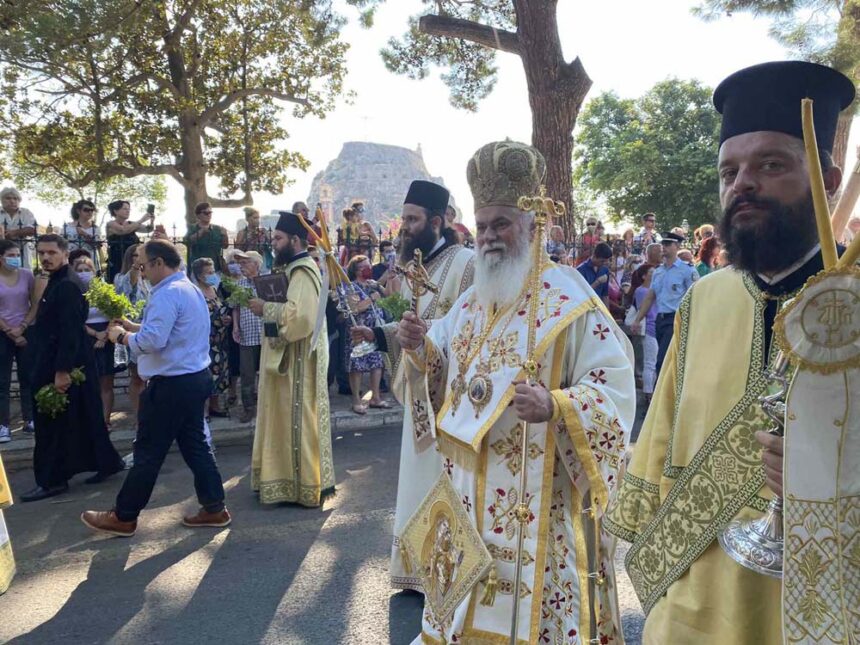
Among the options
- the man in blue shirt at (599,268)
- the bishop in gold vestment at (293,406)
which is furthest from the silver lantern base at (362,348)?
the man in blue shirt at (599,268)

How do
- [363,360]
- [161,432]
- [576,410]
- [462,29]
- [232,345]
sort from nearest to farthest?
[576,410]
[161,432]
[232,345]
[363,360]
[462,29]

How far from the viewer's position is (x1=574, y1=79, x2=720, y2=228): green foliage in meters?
33.8

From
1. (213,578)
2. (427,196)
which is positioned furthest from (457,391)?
(213,578)

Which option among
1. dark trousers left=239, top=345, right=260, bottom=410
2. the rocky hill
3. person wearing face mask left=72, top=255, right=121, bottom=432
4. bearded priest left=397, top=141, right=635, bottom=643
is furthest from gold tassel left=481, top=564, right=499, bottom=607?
the rocky hill

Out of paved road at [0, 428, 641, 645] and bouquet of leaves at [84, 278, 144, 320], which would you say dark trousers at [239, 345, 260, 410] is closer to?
Result: paved road at [0, 428, 641, 645]

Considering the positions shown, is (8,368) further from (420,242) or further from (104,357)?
(420,242)

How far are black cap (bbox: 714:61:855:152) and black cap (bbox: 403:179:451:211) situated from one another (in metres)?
2.57

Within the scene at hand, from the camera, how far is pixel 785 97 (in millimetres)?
1745

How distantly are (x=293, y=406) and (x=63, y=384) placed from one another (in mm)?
1884

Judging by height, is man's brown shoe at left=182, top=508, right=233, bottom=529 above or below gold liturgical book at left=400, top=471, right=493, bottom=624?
below

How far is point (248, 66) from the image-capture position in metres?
16.3

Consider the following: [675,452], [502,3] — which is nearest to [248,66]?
[502,3]

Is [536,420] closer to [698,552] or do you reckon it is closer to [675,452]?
[675,452]

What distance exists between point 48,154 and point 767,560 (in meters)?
17.6
